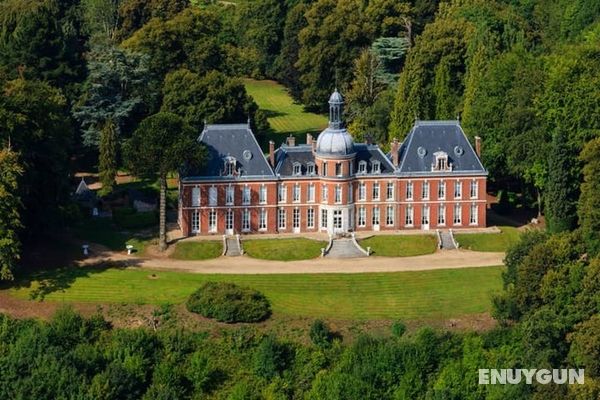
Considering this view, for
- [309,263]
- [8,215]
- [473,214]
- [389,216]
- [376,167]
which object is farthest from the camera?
[473,214]

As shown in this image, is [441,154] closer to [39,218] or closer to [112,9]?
[39,218]

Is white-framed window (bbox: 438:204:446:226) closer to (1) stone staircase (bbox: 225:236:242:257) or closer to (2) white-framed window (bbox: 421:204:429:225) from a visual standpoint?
(2) white-framed window (bbox: 421:204:429:225)

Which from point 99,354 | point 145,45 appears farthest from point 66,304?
point 145,45

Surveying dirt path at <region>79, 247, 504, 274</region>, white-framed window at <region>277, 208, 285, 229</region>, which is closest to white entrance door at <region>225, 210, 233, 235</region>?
white-framed window at <region>277, 208, 285, 229</region>

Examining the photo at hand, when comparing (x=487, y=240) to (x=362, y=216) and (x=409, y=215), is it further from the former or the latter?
(x=362, y=216)

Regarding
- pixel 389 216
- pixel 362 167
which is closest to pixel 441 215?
pixel 389 216
